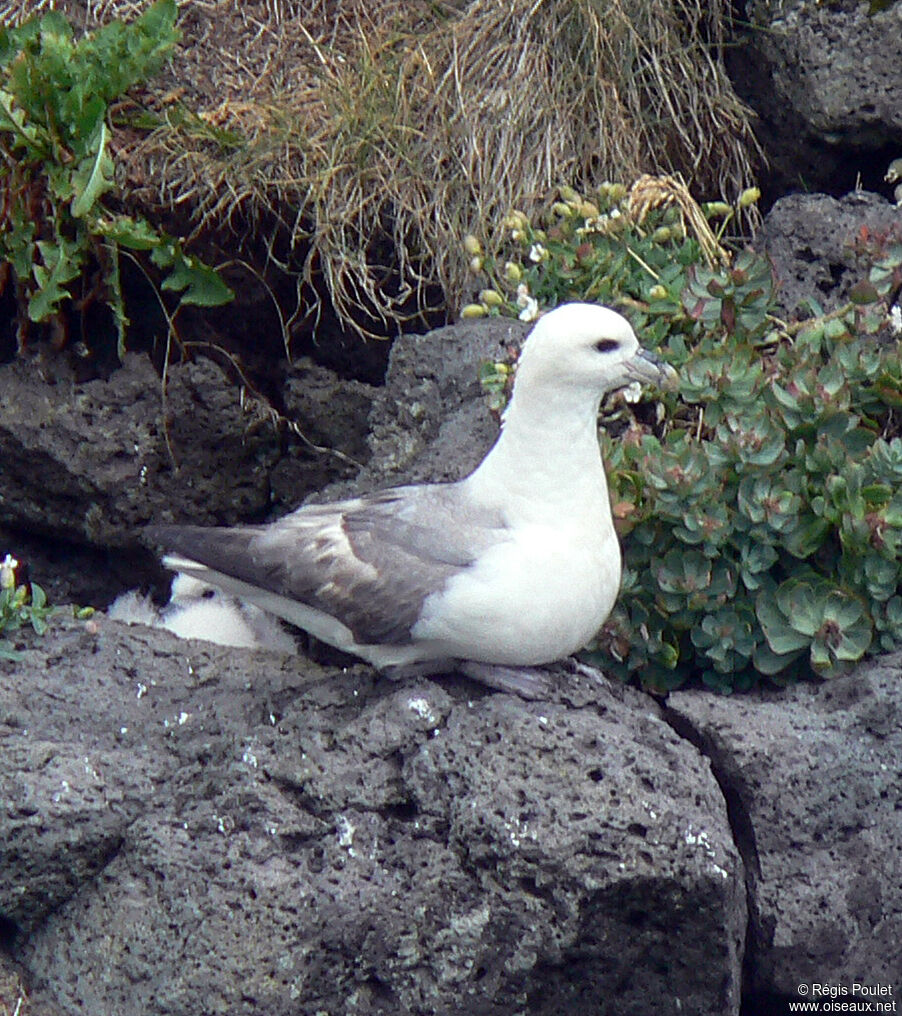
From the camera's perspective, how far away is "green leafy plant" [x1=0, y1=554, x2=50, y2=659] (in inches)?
127

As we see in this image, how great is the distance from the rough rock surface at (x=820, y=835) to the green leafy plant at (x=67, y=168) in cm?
218

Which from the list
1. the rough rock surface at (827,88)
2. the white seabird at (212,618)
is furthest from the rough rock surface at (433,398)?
the rough rock surface at (827,88)

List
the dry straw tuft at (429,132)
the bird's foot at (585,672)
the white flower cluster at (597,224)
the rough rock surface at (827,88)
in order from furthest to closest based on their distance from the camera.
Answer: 1. the dry straw tuft at (429,132)
2. the rough rock surface at (827,88)
3. the white flower cluster at (597,224)
4. the bird's foot at (585,672)

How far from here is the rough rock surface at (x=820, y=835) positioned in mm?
2850

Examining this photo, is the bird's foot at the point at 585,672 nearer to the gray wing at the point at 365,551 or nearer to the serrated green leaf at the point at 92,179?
the gray wing at the point at 365,551

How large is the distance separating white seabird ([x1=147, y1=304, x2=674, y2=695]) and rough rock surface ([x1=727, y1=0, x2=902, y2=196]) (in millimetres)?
1836

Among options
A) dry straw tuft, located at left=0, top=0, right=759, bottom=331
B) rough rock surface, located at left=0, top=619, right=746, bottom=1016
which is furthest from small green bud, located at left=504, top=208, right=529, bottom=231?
rough rock surface, located at left=0, top=619, right=746, bottom=1016

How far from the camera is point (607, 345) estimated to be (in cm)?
290

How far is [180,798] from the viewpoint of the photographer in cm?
284

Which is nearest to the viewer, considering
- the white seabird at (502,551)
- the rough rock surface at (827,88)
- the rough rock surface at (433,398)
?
the white seabird at (502,551)

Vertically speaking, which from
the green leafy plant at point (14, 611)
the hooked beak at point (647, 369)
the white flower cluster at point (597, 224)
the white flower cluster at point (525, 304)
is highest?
the hooked beak at point (647, 369)

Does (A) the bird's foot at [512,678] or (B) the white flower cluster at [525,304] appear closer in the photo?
(A) the bird's foot at [512,678]

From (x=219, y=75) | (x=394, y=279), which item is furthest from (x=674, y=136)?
→ (x=219, y=75)

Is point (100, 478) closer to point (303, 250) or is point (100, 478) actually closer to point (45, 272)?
point (45, 272)
